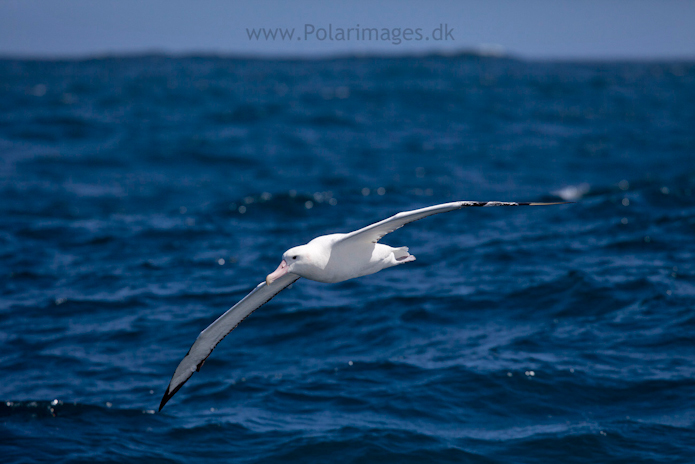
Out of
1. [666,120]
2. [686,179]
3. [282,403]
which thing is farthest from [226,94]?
[282,403]

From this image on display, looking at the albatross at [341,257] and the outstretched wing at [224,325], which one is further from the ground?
the albatross at [341,257]

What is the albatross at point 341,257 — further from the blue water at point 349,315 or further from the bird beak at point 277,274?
the blue water at point 349,315

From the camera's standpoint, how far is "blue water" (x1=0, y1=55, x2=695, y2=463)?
39.0 feet

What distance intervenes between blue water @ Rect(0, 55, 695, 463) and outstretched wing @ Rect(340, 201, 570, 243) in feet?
13.7

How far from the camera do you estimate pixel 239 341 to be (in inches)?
595

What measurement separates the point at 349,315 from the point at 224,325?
5449 millimetres

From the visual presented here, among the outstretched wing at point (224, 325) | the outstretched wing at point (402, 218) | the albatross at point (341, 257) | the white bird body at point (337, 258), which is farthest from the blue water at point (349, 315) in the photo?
the outstretched wing at point (402, 218)

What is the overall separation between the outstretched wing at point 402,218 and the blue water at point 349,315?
4.18 meters

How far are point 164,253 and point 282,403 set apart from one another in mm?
8704

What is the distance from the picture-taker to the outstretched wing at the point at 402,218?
26.7ft

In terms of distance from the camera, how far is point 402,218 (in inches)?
329

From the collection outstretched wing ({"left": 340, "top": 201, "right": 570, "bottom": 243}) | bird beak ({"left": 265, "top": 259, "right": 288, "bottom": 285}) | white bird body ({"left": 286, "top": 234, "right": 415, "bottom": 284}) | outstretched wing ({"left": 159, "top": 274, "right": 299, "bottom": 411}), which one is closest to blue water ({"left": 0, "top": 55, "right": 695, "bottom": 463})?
outstretched wing ({"left": 159, "top": 274, "right": 299, "bottom": 411})

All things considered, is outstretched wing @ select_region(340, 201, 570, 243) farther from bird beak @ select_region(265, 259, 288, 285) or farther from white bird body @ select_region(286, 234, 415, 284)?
bird beak @ select_region(265, 259, 288, 285)

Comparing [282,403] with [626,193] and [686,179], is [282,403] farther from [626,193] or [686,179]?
[686,179]
